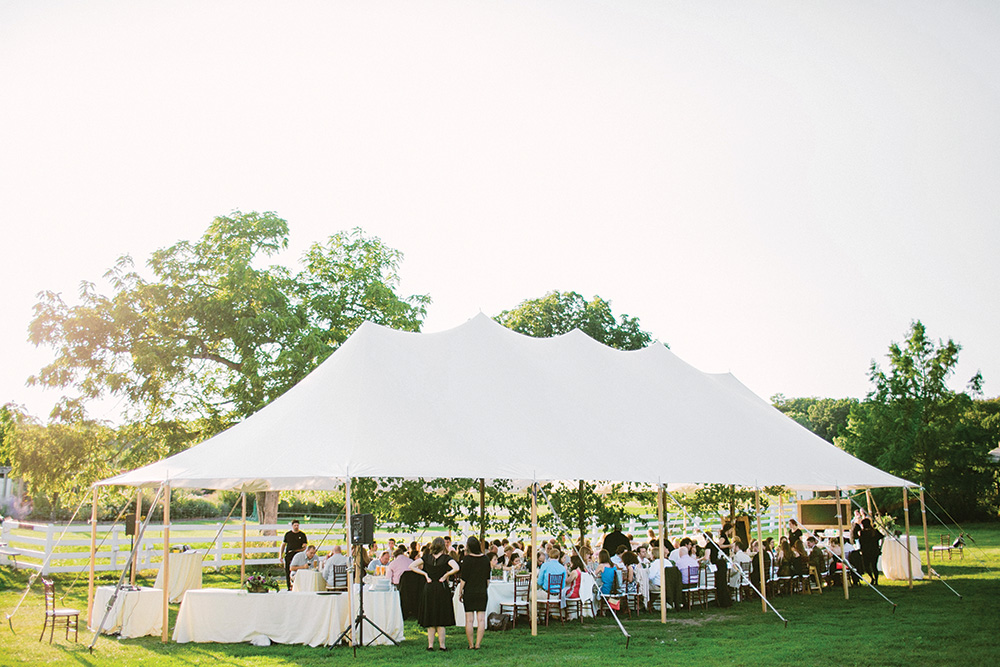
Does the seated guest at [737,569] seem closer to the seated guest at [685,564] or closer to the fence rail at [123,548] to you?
the seated guest at [685,564]

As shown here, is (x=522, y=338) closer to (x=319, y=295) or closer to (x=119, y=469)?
(x=319, y=295)

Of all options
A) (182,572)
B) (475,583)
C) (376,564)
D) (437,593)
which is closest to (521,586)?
(475,583)

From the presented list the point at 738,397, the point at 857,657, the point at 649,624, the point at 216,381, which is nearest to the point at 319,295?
the point at 216,381

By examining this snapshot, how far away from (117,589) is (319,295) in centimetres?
1161

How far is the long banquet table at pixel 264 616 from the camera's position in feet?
32.9

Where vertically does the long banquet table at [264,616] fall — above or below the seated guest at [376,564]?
below

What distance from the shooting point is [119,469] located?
19734 mm

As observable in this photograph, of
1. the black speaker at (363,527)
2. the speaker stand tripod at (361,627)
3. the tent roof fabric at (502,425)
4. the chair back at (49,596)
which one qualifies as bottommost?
the speaker stand tripod at (361,627)

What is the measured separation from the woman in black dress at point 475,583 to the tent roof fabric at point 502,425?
1105 mm

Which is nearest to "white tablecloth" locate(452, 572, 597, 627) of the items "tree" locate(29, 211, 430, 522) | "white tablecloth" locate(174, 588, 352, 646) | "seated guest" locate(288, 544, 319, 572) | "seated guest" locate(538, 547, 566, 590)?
"seated guest" locate(538, 547, 566, 590)

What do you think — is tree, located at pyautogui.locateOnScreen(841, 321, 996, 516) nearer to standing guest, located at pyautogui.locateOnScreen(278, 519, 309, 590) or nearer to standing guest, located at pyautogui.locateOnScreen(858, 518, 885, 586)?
standing guest, located at pyautogui.locateOnScreen(858, 518, 885, 586)

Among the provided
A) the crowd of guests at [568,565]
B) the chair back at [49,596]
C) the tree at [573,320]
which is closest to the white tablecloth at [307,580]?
the crowd of guests at [568,565]

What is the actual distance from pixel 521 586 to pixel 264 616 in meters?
3.56

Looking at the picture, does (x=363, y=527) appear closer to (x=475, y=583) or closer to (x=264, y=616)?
(x=475, y=583)
